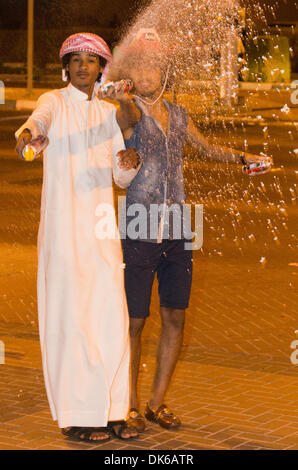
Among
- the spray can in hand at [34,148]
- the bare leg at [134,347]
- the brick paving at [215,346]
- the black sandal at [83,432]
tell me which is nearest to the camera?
the spray can in hand at [34,148]

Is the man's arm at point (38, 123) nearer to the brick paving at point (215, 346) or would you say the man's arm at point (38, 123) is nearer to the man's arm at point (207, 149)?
the man's arm at point (207, 149)

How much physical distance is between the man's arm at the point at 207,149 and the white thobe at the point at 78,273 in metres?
0.61

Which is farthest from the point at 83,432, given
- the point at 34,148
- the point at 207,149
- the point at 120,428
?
the point at 207,149

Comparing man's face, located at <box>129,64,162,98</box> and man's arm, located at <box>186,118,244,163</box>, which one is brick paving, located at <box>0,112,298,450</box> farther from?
man's face, located at <box>129,64,162,98</box>

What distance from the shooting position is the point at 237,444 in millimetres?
4973

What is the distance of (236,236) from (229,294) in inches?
106

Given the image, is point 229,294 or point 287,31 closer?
point 229,294

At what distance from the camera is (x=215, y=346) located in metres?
6.94

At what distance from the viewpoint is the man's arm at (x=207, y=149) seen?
5461mm

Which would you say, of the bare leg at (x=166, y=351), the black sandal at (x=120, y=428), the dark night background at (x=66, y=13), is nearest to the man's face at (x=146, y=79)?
the bare leg at (x=166, y=351)

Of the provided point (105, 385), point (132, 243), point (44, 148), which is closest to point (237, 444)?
point (105, 385)

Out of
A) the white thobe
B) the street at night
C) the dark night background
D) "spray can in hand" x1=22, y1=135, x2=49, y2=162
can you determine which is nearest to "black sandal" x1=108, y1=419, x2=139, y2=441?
the street at night
